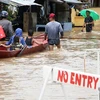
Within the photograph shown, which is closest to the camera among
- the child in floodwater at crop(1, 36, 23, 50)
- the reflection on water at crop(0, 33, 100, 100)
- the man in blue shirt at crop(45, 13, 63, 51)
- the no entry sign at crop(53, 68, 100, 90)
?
the no entry sign at crop(53, 68, 100, 90)

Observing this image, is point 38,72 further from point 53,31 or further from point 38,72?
point 53,31

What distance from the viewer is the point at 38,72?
11.4m

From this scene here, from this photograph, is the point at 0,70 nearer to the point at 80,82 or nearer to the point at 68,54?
the point at 68,54

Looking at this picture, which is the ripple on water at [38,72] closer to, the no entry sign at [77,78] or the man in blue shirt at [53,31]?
the man in blue shirt at [53,31]

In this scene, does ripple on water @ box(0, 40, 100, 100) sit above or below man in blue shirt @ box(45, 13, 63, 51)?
below

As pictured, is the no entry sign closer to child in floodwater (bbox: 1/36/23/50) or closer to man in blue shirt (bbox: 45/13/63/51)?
child in floodwater (bbox: 1/36/23/50)

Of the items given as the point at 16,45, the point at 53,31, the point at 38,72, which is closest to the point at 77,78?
the point at 38,72

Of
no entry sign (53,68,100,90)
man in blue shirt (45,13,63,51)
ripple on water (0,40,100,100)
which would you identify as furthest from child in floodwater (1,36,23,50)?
no entry sign (53,68,100,90)

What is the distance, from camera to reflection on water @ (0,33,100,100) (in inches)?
336

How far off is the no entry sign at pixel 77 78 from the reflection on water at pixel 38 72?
239cm

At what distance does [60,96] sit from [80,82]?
9.25 ft

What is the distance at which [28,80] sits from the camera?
10219 mm

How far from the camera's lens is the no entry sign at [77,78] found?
5.47 meters

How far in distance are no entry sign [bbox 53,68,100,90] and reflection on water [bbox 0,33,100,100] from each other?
2.39 m
